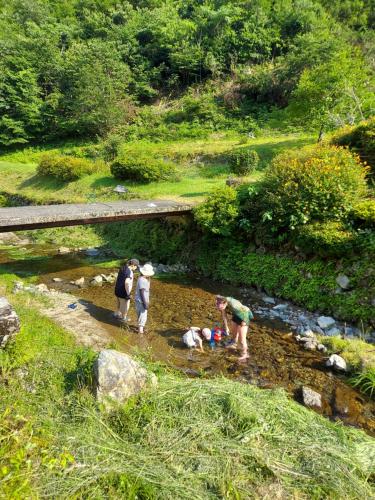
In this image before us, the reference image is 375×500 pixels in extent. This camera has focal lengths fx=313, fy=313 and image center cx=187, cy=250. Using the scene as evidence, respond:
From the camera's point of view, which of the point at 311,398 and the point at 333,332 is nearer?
the point at 311,398

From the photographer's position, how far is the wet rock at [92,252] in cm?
1580

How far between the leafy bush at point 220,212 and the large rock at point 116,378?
8036 millimetres

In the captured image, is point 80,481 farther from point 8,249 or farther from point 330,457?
point 8,249

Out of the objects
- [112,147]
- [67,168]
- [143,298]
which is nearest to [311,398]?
[143,298]

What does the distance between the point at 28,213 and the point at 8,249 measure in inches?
238

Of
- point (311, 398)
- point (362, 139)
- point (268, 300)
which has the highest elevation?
point (362, 139)

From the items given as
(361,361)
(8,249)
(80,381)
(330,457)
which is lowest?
(8,249)

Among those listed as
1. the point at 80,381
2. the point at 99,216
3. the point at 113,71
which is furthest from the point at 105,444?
the point at 113,71

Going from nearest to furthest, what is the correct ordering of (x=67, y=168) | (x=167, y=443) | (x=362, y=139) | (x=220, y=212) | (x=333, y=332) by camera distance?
(x=167, y=443) → (x=333, y=332) → (x=220, y=212) → (x=362, y=139) → (x=67, y=168)

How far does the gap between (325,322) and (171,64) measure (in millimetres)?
48553

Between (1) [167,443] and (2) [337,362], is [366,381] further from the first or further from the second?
(1) [167,443]

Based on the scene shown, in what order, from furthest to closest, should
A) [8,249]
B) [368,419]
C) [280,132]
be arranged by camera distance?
[280,132], [8,249], [368,419]

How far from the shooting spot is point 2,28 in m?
50.6

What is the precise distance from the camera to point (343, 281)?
9.79 metres
